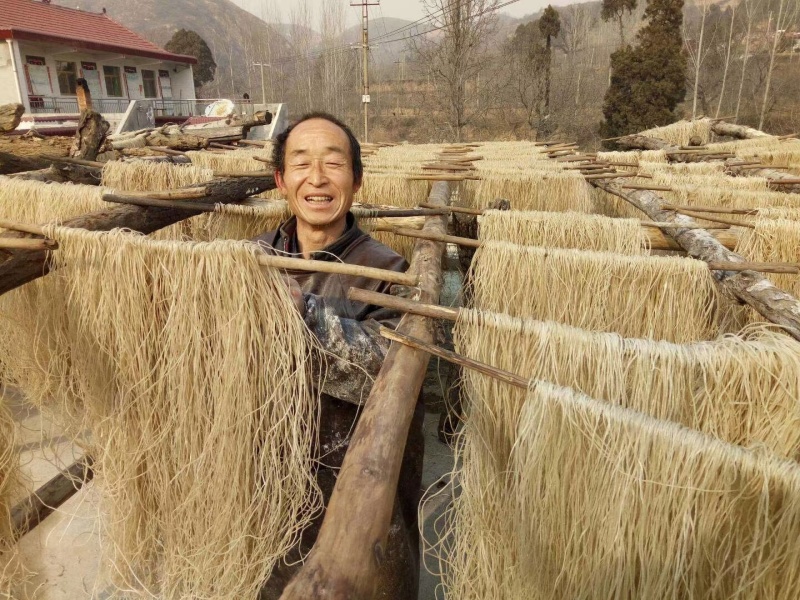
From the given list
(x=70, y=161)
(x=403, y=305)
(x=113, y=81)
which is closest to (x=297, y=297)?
(x=403, y=305)

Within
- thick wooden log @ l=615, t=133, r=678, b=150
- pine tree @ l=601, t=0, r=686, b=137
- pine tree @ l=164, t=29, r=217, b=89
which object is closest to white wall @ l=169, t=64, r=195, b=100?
pine tree @ l=164, t=29, r=217, b=89

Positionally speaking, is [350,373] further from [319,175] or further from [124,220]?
[124,220]

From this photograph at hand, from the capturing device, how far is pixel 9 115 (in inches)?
222

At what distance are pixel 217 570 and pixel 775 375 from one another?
2.00m

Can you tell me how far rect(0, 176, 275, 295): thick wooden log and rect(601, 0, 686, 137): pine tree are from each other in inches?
818

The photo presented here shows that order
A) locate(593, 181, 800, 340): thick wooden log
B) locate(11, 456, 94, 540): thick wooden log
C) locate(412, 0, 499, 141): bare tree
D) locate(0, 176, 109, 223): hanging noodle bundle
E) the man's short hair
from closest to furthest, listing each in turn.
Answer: locate(593, 181, 800, 340): thick wooden log → the man's short hair → locate(11, 456, 94, 540): thick wooden log → locate(0, 176, 109, 223): hanging noodle bundle → locate(412, 0, 499, 141): bare tree

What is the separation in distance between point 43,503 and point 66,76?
23.1m

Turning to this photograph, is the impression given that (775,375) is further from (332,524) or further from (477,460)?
(332,524)

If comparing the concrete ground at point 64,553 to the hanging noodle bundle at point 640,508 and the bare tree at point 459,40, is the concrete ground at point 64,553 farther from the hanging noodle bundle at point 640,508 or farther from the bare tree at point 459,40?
the bare tree at point 459,40

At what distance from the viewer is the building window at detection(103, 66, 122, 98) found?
2056 cm

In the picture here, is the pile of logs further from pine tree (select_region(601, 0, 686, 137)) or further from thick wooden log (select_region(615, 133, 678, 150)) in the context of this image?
pine tree (select_region(601, 0, 686, 137))

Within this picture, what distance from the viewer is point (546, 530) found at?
1436 millimetres

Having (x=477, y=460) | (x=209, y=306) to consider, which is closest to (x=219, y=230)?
(x=209, y=306)

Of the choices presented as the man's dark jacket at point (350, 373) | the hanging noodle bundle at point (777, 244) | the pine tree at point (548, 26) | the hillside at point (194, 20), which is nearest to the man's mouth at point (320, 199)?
the man's dark jacket at point (350, 373)
